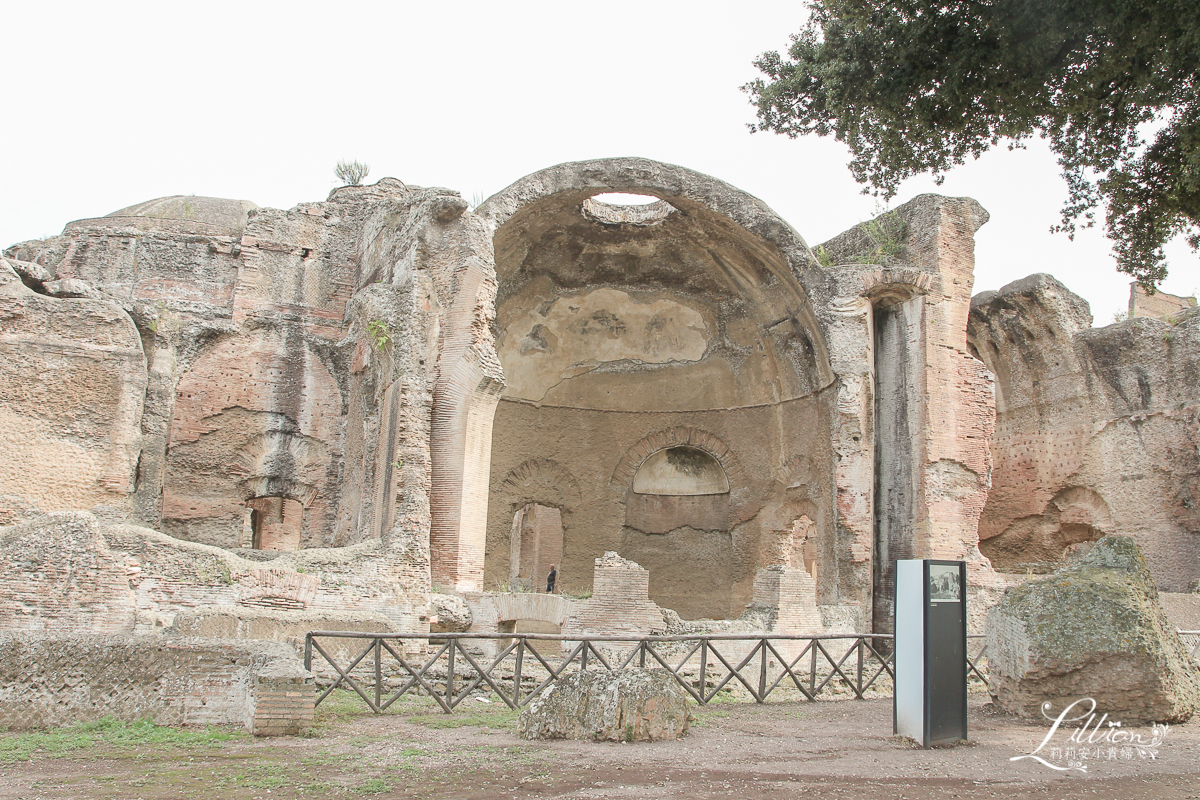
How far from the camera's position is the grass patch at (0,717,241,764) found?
5629mm

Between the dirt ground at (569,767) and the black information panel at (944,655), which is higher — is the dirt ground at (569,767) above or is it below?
below

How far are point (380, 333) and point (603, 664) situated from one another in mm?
6159

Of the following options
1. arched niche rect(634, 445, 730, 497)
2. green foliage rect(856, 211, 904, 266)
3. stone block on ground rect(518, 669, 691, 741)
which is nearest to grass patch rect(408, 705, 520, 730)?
stone block on ground rect(518, 669, 691, 741)

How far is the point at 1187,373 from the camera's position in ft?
52.9

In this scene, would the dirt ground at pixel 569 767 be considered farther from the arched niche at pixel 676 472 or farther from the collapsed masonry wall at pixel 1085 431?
the arched niche at pixel 676 472

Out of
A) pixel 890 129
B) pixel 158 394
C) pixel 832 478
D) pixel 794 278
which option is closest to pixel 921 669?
pixel 890 129

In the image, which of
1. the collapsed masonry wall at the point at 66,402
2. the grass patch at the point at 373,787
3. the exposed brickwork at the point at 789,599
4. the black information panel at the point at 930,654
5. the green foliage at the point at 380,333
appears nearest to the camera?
the grass patch at the point at 373,787

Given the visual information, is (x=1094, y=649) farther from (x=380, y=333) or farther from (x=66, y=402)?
(x=66, y=402)

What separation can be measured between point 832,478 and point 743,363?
3.59 m

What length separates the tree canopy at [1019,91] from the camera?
19.2 feet

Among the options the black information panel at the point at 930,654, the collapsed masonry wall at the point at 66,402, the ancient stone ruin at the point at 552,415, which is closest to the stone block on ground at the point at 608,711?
the black information panel at the point at 930,654

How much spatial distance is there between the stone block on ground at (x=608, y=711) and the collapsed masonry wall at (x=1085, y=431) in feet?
42.0

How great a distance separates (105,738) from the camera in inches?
235

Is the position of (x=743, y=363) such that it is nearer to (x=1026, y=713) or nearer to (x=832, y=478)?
(x=832, y=478)
